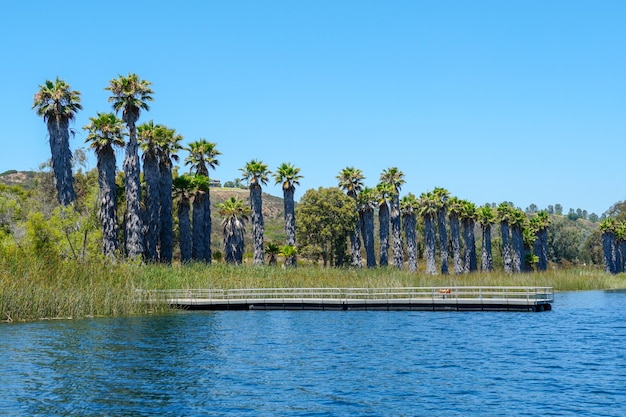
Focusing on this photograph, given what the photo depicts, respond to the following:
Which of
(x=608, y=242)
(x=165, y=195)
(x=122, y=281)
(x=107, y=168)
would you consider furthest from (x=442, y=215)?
(x=122, y=281)

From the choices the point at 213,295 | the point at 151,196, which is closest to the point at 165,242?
the point at 151,196

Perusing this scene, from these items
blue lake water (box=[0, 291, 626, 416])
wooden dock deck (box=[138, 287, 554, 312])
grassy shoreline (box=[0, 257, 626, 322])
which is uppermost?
grassy shoreline (box=[0, 257, 626, 322])

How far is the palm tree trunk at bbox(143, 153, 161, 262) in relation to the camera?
7319cm

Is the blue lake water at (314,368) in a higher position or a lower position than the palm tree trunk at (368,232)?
lower

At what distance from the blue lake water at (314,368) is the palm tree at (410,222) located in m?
54.4

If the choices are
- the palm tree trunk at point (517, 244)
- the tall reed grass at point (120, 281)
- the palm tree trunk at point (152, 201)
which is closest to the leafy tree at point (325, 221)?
the tall reed grass at point (120, 281)

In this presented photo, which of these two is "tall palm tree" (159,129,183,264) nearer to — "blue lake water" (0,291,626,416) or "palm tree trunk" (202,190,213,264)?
"palm tree trunk" (202,190,213,264)

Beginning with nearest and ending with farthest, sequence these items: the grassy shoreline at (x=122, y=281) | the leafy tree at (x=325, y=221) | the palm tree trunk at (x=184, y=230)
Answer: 1. the grassy shoreline at (x=122, y=281)
2. the palm tree trunk at (x=184, y=230)
3. the leafy tree at (x=325, y=221)

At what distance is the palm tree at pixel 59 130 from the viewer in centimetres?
6750

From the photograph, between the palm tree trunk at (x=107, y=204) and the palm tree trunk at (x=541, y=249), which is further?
the palm tree trunk at (x=541, y=249)

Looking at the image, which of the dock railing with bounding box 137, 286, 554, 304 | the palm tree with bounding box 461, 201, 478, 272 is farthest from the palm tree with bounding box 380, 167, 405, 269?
the dock railing with bounding box 137, 286, 554, 304

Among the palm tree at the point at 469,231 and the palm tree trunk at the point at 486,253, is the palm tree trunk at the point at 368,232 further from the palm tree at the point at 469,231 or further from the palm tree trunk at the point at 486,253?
the palm tree trunk at the point at 486,253

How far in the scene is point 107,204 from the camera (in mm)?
67875

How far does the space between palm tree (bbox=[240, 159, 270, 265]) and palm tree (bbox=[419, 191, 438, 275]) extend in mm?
27005
